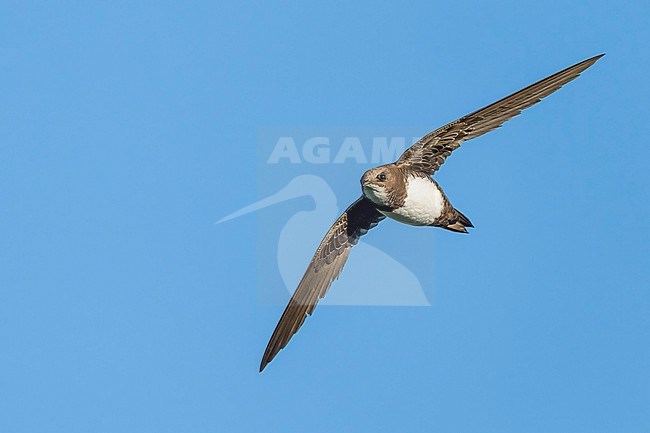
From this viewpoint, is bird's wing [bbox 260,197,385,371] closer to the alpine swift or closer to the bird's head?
the alpine swift

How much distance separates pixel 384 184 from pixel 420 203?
0.63m

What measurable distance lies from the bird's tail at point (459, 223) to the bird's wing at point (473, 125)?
66 cm

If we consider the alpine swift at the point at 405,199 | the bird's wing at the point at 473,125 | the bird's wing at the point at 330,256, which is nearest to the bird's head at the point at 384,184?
the alpine swift at the point at 405,199

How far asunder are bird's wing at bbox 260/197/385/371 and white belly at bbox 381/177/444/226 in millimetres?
784

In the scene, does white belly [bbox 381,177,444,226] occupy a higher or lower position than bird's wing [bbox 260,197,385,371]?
lower

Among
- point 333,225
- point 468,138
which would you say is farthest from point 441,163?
point 333,225

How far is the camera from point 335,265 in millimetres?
17547

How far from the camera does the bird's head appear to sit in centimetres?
1577

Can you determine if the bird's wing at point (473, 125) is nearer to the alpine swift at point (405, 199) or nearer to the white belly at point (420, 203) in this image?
the alpine swift at point (405, 199)

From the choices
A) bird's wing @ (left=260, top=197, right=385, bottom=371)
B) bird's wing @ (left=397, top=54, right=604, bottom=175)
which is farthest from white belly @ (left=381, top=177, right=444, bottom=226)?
bird's wing @ (left=260, top=197, right=385, bottom=371)

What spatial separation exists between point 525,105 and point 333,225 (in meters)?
3.08

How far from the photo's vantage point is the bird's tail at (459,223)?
16.7 m

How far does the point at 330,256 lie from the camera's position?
57.5 feet

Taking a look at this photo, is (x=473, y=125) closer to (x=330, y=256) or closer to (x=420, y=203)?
(x=420, y=203)
